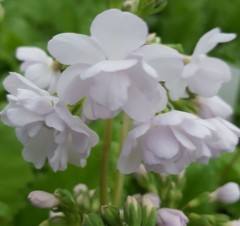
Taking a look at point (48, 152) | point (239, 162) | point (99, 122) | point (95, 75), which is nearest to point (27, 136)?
point (48, 152)

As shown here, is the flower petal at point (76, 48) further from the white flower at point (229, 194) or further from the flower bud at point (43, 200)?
the white flower at point (229, 194)

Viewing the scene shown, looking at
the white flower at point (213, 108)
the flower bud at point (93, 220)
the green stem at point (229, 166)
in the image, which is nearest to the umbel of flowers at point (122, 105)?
the flower bud at point (93, 220)

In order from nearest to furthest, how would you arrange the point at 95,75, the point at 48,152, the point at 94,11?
the point at 95,75 → the point at 48,152 → the point at 94,11

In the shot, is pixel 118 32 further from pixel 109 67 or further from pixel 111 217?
pixel 111 217

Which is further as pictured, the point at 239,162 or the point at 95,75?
the point at 239,162

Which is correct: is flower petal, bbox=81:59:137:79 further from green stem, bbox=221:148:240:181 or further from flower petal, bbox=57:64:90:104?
green stem, bbox=221:148:240:181

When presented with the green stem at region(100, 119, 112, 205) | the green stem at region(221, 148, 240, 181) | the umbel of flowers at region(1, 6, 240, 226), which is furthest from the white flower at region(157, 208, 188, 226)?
the green stem at region(221, 148, 240, 181)

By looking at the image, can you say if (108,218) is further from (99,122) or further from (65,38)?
(99,122)
